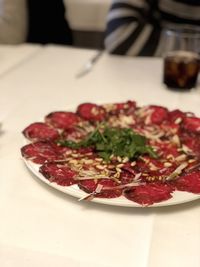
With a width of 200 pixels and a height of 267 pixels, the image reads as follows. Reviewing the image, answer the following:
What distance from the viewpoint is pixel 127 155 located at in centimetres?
65

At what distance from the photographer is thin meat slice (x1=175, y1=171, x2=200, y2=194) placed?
→ 0.56 metres

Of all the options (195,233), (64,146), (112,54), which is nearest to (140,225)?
(195,233)

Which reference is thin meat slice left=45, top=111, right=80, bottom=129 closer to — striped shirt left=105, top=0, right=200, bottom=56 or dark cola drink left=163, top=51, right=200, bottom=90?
dark cola drink left=163, top=51, right=200, bottom=90

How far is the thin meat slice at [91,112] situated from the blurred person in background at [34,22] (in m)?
0.85

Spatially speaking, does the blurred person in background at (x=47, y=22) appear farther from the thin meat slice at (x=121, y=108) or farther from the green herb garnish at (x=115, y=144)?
A: the green herb garnish at (x=115, y=144)

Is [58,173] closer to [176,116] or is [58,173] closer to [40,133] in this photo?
[40,133]

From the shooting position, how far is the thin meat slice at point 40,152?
63 centimetres

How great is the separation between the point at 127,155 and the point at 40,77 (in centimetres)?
60

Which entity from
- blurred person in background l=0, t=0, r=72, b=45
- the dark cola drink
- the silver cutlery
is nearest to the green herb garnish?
the dark cola drink

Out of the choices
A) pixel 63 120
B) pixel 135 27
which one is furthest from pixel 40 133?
pixel 135 27

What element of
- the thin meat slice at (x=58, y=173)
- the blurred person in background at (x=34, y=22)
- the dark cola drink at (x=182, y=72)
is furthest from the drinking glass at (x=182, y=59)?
the blurred person in background at (x=34, y=22)

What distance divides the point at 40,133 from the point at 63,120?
69 mm

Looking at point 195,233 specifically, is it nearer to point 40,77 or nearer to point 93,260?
point 93,260

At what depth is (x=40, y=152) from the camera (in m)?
0.65
